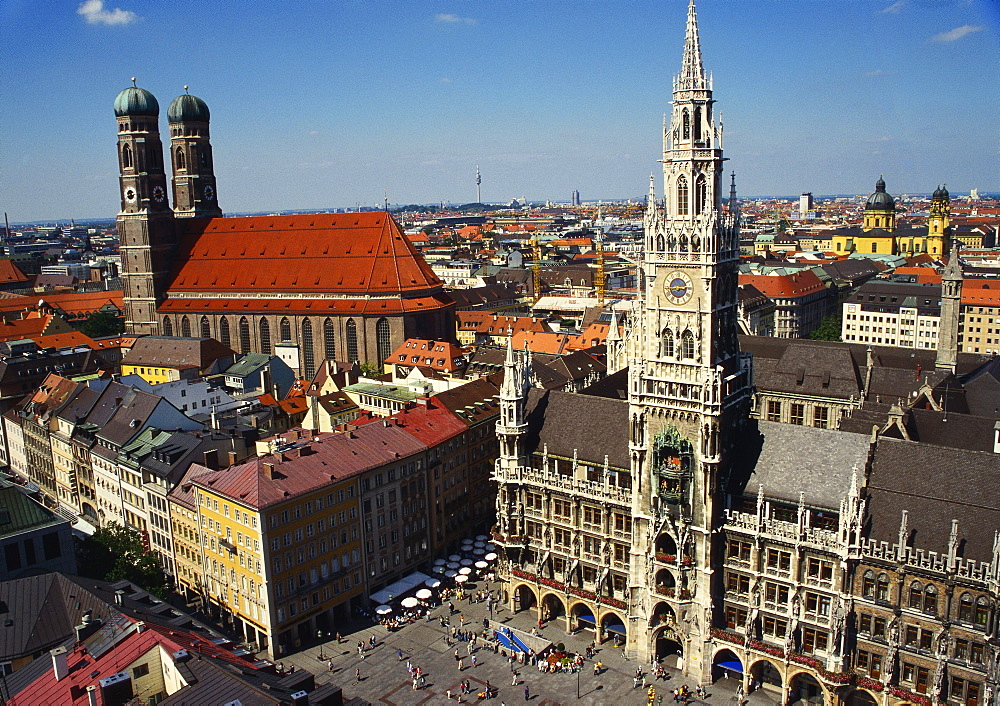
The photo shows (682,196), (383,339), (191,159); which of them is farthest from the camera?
(191,159)

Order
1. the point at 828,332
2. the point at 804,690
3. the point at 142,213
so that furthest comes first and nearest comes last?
the point at 828,332 < the point at 142,213 < the point at 804,690

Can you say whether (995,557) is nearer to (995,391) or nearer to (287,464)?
(995,391)

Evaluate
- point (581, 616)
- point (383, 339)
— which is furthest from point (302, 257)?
point (581, 616)

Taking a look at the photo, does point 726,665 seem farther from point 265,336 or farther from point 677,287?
point 265,336

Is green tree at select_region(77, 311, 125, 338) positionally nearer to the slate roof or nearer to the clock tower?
the clock tower

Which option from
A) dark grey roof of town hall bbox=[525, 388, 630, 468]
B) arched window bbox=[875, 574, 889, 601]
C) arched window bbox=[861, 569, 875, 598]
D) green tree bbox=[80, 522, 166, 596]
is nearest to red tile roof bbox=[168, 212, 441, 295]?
dark grey roof of town hall bbox=[525, 388, 630, 468]

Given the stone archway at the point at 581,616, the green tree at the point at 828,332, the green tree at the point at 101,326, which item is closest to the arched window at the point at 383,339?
the green tree at the point at 101,326

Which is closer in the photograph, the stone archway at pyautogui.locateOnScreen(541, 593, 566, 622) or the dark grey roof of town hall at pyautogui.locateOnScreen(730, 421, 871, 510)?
the dark grey roof of town hall at pyautogui.locateOnScreen(730, 421, 871, 510)
